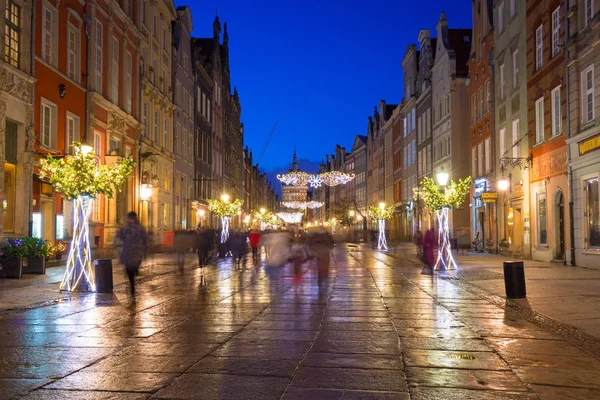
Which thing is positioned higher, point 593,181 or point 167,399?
point 593,181

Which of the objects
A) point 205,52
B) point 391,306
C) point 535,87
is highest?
point 205,52

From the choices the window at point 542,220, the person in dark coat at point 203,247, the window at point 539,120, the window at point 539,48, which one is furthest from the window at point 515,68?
the person in dark coat at point 203,247

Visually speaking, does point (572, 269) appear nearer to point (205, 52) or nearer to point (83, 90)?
point (83, 90)

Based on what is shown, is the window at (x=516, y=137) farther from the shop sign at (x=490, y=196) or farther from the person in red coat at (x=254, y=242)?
the person in red coat at (x=254, y=242)

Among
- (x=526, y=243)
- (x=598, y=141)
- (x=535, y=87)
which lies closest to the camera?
(x=598, y=141)

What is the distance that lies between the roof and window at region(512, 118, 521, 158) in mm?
16031

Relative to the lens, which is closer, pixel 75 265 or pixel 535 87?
pixel 75 265

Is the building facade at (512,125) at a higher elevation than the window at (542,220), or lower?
higher

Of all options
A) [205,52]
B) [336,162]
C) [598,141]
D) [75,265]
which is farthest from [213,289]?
[336,162]

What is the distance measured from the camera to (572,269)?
949 inches

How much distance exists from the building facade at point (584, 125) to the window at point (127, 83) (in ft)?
71.6

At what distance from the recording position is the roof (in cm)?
4962

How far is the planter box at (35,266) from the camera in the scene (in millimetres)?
21109

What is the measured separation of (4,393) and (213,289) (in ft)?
38.7
